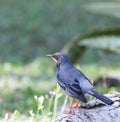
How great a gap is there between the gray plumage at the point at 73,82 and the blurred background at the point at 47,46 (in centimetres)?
93

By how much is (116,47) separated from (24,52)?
5776mm

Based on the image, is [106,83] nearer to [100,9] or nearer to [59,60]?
[100,9]

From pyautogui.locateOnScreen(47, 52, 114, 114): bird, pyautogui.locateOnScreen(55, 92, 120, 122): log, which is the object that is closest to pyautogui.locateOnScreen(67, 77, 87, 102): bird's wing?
pyautogui.locateOnScreen(47, 52, 114, 114): bird

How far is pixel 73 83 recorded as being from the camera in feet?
14.6

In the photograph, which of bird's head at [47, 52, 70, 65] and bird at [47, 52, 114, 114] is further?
bird's head at [47, 52, 70, 65]

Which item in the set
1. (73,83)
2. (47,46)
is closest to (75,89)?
(73,83)

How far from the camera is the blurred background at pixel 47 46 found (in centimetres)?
698

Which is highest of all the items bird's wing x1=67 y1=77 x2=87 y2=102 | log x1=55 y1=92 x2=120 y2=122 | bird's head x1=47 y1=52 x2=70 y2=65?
bird's head x1=47 y1=52 x2=70 y2=65

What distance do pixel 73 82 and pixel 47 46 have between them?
8.35 meters

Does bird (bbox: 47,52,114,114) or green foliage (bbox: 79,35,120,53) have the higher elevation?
green foliage (bbox: 79,35,120,53)

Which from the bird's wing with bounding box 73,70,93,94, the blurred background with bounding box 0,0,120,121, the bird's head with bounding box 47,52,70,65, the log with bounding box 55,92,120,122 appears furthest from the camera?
the blurred background with bounding box 0,0,120,121

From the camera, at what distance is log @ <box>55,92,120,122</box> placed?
14.1 ft

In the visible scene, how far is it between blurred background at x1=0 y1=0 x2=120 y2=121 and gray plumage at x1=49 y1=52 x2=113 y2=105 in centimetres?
93

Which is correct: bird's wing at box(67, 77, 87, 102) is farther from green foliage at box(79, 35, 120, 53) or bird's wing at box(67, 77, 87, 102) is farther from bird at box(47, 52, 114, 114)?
green foliage at box(79, 35, 120, 53)
